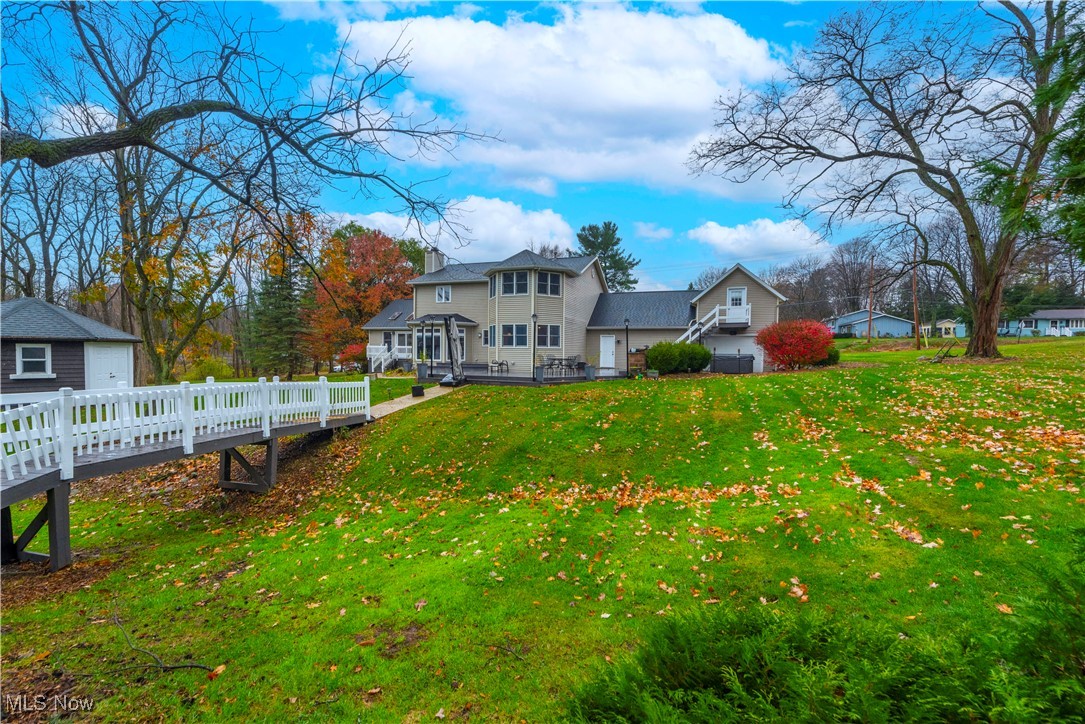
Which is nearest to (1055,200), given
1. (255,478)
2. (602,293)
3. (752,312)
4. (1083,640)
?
(1083,640)

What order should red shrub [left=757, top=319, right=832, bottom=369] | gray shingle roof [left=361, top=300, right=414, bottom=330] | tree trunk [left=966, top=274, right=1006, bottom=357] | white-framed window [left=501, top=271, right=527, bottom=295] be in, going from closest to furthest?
tree trunk [left=966, top=274, right=1006, bottom=357]
red shrub [left=757, top=319, right=832, bottom=369]
white-framed window [left=501, top=271, right=527, bottom=295]
gray shingle roof [left=361, top=300, right=414, bottom=330]

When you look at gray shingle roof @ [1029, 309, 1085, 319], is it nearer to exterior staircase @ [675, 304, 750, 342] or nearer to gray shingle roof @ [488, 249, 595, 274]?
exterior staircase @ [675, 304, 750, 342]

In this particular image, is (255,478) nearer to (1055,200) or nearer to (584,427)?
(584,427)

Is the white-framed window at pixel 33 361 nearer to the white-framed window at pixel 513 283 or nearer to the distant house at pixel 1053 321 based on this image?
the white-framed window at pixel 513 283

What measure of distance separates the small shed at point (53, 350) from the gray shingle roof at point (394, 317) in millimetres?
13717

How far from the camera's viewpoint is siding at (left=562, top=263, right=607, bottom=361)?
2445cm

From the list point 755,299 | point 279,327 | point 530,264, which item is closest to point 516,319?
point 530,264

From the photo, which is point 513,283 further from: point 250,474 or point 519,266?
point 250,474

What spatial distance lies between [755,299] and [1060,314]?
5852 cm

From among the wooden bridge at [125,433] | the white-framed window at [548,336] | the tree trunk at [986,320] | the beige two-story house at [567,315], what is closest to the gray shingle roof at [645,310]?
the beige two-story house at [567,315]

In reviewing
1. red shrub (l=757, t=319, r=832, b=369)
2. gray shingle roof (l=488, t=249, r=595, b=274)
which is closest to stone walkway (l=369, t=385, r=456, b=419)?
gray shingle roof (l=488, t=249, r=595, b=274)

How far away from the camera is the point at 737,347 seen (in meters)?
24.7

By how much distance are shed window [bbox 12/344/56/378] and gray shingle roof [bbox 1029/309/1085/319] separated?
8258 cm

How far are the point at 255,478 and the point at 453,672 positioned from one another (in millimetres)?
7980
